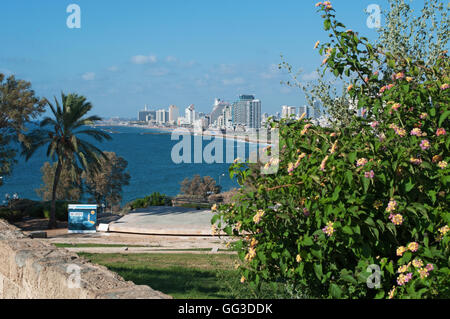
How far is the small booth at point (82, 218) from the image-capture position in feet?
57.9

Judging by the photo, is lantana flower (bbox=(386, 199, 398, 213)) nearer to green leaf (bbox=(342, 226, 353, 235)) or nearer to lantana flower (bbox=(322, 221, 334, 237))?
green leaf (bbox=(342, 226, 353, 235))

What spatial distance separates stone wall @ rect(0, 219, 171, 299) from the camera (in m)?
3.20

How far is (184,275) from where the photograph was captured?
7879 millimetres

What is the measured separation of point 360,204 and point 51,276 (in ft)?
8.75

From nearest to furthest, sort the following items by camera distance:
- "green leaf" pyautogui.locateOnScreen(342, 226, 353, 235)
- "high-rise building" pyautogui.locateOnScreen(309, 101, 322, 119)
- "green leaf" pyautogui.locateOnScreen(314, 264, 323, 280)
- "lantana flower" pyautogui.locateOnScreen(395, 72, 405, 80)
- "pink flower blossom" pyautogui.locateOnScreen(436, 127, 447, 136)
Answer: "green leaf" pyautogui.locateOnScreen(342, 226, 353, 235) → "green leaf" pyautogui.locateOnScreen(314, 264, 323, 280) → "pink flower blossom" pyautogui.locateOnScreen(436, 127, 447, 136) → "lantana flower" pyautogui.locateOnScreen(395, 72, 405, 80) → "high-rise building" pyautogui.locateOnScreen(309, 101, 322, 119)

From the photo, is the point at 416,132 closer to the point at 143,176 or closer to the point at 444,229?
the point at 444,229

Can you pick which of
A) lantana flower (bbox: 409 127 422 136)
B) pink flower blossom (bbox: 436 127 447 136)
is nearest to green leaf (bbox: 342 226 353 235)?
lantana flower (bbox: 409 127 422 136)

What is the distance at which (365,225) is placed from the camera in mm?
3307

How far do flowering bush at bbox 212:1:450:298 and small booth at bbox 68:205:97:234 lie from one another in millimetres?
14614

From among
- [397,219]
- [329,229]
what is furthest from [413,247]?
[329,229]

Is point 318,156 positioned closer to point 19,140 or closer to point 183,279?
point 183,279

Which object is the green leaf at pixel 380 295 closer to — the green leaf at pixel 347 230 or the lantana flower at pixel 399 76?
the green leaf at pixel 347 230
